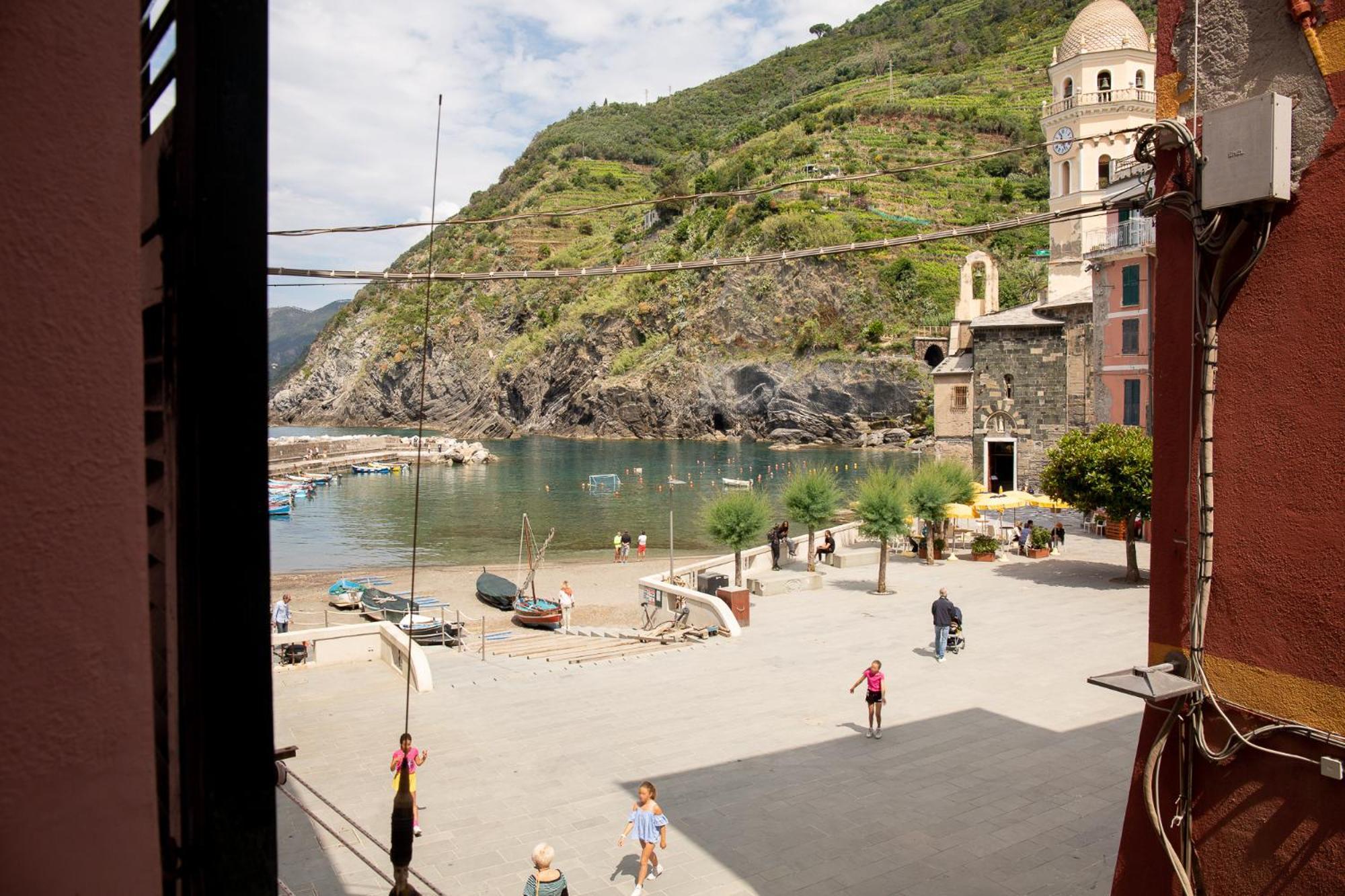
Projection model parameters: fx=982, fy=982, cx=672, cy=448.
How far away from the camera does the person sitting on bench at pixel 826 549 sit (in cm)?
2858

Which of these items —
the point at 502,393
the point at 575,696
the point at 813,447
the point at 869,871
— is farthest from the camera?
the point at 502,393

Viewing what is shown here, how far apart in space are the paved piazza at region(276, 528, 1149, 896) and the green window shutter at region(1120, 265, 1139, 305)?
68.9 ft

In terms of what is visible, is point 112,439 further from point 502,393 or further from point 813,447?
point 502,393

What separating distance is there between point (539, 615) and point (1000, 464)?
89.7ft

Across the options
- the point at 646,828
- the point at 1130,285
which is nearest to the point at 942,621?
the point at 646,828

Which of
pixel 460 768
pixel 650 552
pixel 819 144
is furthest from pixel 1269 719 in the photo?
pixel 819 144

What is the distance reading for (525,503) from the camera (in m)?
63.1

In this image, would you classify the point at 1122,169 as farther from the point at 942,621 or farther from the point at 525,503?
the point at 525,503

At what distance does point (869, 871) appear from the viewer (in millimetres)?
9484

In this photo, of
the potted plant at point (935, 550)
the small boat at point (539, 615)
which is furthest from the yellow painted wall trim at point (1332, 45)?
the small boat at point (539, 615)

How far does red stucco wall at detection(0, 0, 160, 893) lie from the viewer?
5.81ft

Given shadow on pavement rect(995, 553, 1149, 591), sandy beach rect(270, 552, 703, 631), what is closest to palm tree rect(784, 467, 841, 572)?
shadow on pavement rect(995, 553, 1149, 591)

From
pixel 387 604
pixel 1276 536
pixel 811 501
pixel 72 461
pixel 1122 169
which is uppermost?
pixel 1122 169

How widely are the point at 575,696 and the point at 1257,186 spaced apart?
12145 millimetres
